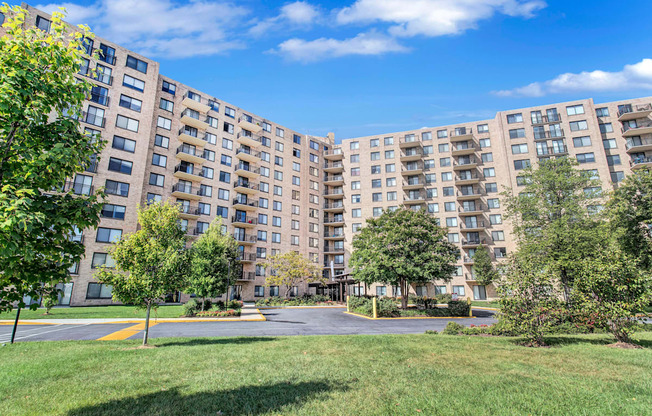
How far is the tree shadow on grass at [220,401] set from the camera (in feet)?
17.7

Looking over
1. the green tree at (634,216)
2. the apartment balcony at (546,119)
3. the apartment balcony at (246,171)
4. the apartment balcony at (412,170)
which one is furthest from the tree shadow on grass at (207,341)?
the apartment balcony at (546,119)

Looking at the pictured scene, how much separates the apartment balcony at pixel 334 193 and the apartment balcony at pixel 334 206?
4.54 feet

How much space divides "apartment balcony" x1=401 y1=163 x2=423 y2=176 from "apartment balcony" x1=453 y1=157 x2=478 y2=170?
19.7 feet

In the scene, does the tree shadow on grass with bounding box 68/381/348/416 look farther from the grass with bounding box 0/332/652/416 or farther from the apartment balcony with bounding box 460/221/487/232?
the apartment balcony with bounding box 460/221/487/232

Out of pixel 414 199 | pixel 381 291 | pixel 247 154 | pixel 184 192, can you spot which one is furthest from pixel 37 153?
pixel 414 199

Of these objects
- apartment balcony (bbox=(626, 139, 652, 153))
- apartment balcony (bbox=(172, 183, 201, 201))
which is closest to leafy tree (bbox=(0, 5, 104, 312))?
apartment balcony (bbox=(172, 183, 201, 201))

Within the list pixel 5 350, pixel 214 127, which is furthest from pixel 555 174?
pixel 214 127

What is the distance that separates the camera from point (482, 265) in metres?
49.7

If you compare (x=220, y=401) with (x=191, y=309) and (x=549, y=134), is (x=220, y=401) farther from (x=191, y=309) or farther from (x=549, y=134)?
(x=549, y=134)

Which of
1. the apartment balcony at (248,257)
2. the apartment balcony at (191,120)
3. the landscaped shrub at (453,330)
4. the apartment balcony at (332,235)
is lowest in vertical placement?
the landscaped shrub at (453,330)

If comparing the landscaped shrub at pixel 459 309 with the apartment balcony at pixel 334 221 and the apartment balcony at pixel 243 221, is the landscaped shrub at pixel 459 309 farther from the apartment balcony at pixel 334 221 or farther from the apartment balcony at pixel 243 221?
the apartment balcony at pixel 334 221

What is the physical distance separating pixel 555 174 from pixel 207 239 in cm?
3492

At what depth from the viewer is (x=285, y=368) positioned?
8219 millimetres

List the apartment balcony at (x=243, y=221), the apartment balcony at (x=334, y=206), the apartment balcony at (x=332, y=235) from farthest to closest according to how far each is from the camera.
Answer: the apartment balcony at (x=334, y=206) < the apartment balcony at (x=332, y=235) < the apartment balcony at (x=243, y=221)
